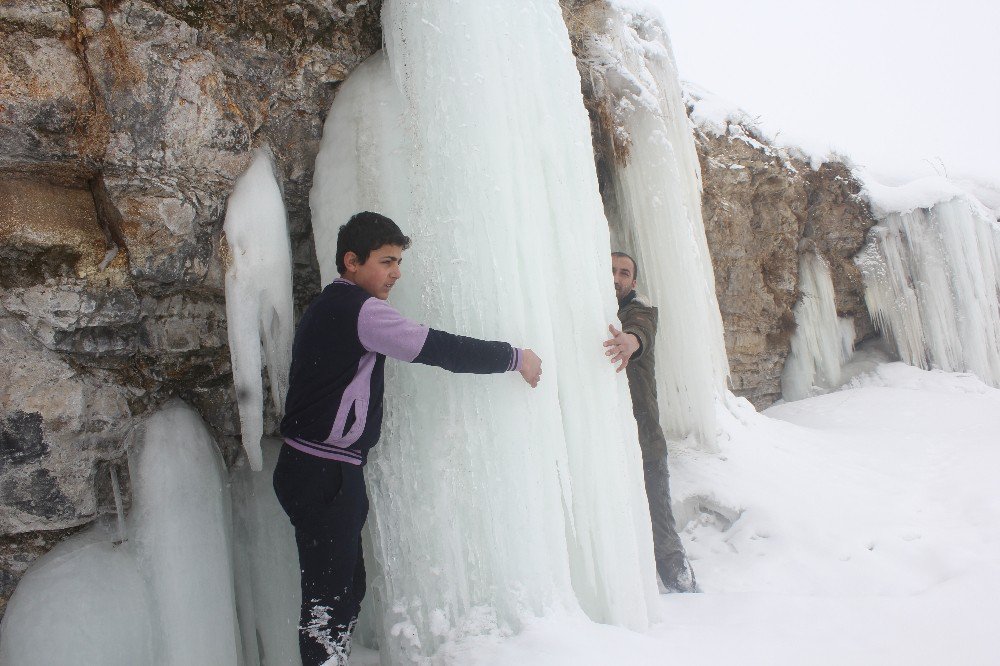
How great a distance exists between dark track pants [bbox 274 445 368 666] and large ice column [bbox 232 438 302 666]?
2.22 ft

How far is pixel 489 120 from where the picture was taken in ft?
7.42

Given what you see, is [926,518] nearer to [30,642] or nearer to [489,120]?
[489,120]

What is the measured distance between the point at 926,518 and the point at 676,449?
146 centimetres

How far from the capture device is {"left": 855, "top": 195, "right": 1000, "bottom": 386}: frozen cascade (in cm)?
826

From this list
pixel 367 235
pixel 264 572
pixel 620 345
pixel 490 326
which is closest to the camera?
pixel 367 235

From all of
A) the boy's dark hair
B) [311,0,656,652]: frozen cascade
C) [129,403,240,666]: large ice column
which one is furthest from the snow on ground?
the boy's dark hair

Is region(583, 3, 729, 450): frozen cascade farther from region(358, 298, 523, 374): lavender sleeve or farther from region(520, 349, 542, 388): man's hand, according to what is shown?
region(358, 298, 523, 374): lavender sleeve

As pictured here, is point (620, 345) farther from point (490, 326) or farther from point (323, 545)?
point (323, 545)

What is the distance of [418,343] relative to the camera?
180 cm

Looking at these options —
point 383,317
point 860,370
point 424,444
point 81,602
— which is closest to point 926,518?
point 424,444

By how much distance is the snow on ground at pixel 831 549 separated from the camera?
183 centimetres

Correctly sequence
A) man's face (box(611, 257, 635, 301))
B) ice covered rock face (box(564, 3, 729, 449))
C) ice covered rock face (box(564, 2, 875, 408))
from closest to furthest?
man's face (box(611, 257, 635, 301)) → ice covered rock face (box(564, 3, 729, 449)) → ice covered rock face (box(564, 2, 875, 408))

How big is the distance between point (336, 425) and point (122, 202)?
3.97 feet

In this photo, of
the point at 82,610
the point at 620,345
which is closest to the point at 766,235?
the point at 620,345
